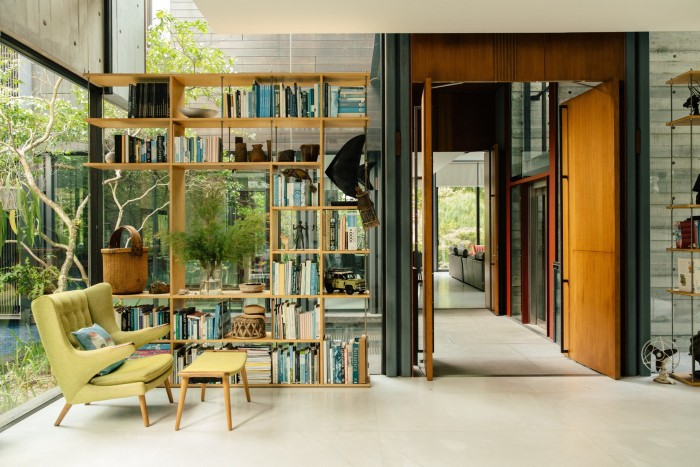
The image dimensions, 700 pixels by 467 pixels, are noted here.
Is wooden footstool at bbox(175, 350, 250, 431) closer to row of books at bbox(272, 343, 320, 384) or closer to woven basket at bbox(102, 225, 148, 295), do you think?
row of books at bbox(272, 343, 320, 384)

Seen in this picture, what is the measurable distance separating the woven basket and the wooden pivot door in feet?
14.0

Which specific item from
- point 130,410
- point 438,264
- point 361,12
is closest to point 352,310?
point 130,410

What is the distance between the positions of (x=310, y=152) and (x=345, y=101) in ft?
1.81

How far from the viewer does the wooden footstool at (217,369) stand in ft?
12.5

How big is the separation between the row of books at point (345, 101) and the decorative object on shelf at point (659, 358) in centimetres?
339

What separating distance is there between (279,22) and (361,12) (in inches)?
28.5

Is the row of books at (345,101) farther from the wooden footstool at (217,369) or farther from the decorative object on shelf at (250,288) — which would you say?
the wooden footstool at (217,369)

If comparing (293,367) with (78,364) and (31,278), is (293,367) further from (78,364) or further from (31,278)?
(31,278)

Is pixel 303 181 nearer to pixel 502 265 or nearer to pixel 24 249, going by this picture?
pixel 24 249

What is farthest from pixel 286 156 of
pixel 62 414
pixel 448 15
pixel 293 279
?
pixel 62 414

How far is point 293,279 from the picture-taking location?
4828 millimetres

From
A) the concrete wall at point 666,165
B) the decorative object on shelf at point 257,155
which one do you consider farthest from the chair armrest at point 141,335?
Result: the concrete wall at point 666,165

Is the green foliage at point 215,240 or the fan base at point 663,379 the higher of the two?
the green foliage at point 215,240

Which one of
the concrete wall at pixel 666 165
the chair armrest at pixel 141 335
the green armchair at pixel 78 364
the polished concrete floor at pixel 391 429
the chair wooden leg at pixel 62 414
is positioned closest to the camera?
the polished concrete floor at pixel 391 429
